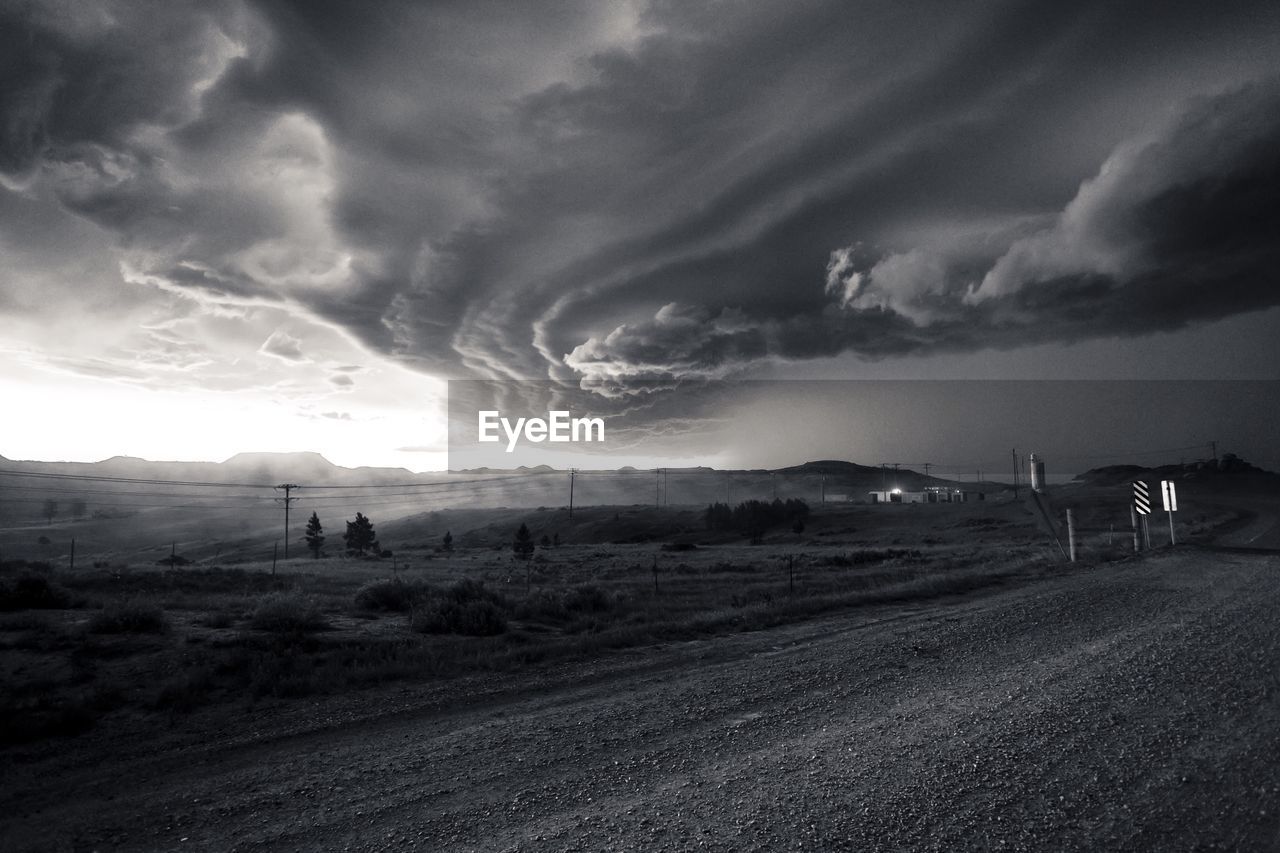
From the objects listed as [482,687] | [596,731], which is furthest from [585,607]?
Result: [596,731]

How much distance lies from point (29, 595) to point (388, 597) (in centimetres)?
872

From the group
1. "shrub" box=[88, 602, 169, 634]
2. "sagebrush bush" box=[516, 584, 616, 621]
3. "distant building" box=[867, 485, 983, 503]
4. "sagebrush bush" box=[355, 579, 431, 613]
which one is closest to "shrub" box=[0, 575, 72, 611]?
"shrub" box=[88, 602, 169, 634]

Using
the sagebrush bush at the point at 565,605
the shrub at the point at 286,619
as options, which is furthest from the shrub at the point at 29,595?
the sagebrush bush at the point at 565,605

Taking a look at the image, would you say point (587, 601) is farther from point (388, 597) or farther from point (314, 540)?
point (314, 540)

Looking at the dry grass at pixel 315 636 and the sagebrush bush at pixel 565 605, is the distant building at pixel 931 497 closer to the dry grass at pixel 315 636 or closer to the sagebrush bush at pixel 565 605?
the dry grass at pixel 315 636

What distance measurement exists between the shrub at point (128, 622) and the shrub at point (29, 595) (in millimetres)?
5492

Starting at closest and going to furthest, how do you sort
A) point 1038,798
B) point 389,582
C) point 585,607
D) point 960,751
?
point 1038,798
point 960,751
point 585,607
point 389,582

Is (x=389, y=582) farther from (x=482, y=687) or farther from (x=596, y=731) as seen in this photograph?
(x=596, y=731)

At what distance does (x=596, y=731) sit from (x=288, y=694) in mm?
5098

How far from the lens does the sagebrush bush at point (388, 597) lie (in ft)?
58.3

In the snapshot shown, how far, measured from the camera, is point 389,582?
1909 centimetres

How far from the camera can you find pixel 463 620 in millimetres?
14281

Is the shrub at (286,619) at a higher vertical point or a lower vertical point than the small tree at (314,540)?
higher

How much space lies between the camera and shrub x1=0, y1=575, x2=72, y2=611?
1627 centimetres
